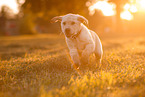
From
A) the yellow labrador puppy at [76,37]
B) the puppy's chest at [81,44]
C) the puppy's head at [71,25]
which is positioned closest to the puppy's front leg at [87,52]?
the yellow labrador puppy at [76,37]

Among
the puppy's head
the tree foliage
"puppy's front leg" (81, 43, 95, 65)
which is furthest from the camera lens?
the tree foliage

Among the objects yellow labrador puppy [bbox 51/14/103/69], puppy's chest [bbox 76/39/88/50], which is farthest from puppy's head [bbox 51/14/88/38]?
puppy's chest [bbox 76/39/88/50]

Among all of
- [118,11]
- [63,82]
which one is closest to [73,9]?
[63,82]

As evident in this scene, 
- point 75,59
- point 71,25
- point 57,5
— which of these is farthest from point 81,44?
point 57,5

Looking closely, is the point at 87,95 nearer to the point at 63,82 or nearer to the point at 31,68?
the point at 63,82

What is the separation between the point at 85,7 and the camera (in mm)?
12984

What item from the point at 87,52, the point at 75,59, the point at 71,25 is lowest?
the point at 75,59

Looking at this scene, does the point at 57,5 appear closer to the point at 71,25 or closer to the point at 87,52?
the point at 71,25

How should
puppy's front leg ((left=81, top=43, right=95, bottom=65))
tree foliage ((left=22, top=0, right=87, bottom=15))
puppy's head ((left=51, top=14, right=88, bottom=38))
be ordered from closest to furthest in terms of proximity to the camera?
puppy's head ((left=51, top=14, right=88, bottom=38)) → puppy's front leg ((left=81, top=43, right=95, bottom=65)) → tree foliage ((left=22, top=0, right=87, bottom=15))

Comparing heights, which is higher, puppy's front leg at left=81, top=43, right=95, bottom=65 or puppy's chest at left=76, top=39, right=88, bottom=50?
puppy's chest at left=76, top=39, right=88, bottom=50

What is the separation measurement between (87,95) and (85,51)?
191 centimetres

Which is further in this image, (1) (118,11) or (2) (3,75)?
(1) (118,11)

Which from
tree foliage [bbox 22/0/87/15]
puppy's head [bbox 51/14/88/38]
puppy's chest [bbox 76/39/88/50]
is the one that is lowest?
puppy's chest [bbox 76/39/88/50]

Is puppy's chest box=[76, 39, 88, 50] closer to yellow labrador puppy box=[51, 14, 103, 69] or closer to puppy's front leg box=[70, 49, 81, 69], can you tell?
yellow labrador puppy box=[51, 14, 103, 69]
